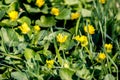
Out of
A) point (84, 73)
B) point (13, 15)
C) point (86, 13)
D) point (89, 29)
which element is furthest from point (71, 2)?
point (84, 73)

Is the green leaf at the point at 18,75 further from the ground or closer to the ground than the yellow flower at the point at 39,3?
closer to the ground

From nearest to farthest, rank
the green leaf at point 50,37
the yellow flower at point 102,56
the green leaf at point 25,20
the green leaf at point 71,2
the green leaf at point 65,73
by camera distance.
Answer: the green leaf at point 65,73 < the yellow flower at point 102,56 < the green leaf at point 50,37 < the green leaf at point 25,20 < the green leaf at point 71,2

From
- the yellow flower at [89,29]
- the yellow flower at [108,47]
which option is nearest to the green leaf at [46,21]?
the yellow flower at [89,29]

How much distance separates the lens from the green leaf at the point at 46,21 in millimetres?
2738

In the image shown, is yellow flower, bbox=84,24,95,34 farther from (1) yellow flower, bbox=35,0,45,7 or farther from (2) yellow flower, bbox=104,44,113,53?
(1) yellow flower, bbox=35,0,45,7

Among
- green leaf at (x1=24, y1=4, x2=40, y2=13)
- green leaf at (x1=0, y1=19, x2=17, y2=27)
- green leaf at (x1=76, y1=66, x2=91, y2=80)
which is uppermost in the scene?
green leaf at (x1=24, y1=4, x2=40, y2=13)

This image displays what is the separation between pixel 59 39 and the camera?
2469 mm

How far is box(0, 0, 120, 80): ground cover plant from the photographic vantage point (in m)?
2.32

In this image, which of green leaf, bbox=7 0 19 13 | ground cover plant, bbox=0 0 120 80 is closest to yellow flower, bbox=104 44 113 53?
ground cover plant, bbox=0 0 120 80

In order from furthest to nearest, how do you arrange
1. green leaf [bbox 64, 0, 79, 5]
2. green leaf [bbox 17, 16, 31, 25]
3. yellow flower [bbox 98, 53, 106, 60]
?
green leaf [bbox 64, 0, 79, 5] < green leaf [bbox 17, 16, 31, 25] < yellow flower [bbox 98, 53, 106, 60]

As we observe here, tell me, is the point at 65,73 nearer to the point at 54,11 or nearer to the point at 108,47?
the point at 108,47

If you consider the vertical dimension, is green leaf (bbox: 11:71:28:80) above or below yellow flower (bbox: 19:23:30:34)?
below

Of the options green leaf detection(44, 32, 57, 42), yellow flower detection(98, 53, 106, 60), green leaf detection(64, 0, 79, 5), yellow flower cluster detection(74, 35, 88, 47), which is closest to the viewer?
yellow flower detection(98, 53, 106, 60)

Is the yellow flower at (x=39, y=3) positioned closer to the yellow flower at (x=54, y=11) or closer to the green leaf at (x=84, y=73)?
the yellow flower at (x=54, y=11)
